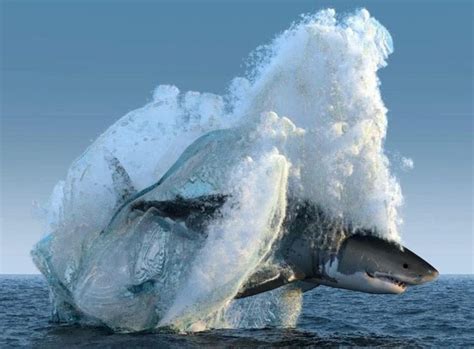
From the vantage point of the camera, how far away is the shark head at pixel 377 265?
18125 millimetres

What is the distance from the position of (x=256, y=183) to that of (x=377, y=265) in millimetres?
4289

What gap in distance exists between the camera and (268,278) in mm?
17969

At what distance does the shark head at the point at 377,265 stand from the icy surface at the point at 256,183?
0.45 m

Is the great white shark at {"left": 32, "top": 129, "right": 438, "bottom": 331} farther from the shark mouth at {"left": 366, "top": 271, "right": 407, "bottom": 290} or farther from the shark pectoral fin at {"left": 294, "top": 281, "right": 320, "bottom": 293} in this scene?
the shark pectoral fin at {"left": 294, "top": 281, "right": 320, "bottom": 293}

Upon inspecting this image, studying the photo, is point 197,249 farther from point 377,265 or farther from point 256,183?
point 377,265

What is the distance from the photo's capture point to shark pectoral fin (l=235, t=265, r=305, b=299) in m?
18.0

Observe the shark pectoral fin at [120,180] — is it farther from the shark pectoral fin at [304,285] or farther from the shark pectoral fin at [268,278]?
the shark pectoral fin at [304,285]

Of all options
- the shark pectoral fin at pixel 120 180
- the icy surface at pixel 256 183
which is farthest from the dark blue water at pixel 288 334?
the shark pectoral fin at pixel 120 180

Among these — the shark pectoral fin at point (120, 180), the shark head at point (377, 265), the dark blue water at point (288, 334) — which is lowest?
the dark blue water at point (288, 334)

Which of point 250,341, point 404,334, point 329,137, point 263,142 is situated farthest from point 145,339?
point 404,334

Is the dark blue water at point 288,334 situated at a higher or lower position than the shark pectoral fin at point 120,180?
lower

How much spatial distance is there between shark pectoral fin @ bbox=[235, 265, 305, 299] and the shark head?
1087 millimetres

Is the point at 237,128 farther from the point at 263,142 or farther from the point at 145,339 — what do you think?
the point at 145,339

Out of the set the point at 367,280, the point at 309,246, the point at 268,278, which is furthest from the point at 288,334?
the point at 309,246
